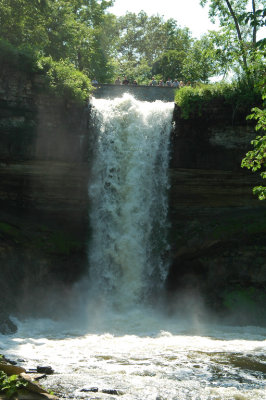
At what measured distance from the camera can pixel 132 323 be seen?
55.6 feet

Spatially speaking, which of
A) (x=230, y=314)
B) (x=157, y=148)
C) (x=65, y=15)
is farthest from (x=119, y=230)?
(x=65, y=15)

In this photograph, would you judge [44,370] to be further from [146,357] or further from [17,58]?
[17,58]

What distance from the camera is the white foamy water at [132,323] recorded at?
10016mm

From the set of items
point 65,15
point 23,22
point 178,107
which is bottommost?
point 178,107

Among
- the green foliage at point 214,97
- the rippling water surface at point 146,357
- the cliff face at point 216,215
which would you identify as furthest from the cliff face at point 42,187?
the green foliage at point 214,97

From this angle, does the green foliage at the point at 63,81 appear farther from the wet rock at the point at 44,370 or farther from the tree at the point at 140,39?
the tree at the point at 140,39

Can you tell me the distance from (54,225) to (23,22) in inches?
536

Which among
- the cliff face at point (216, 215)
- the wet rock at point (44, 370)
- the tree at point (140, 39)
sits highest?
the tree at point (140, 39)

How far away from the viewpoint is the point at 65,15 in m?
32.2

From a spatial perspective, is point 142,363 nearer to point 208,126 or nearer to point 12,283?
point 12,283

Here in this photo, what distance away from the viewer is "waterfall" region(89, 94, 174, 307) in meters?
20.4

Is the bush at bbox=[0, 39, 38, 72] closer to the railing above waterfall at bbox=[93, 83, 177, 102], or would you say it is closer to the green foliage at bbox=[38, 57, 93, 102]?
the green foliage at bbox=[38, 57, 93, 102]

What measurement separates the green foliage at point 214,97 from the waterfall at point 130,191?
944 mm

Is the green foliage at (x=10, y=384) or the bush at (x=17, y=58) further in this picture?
the bush at (x=17, y=58)
